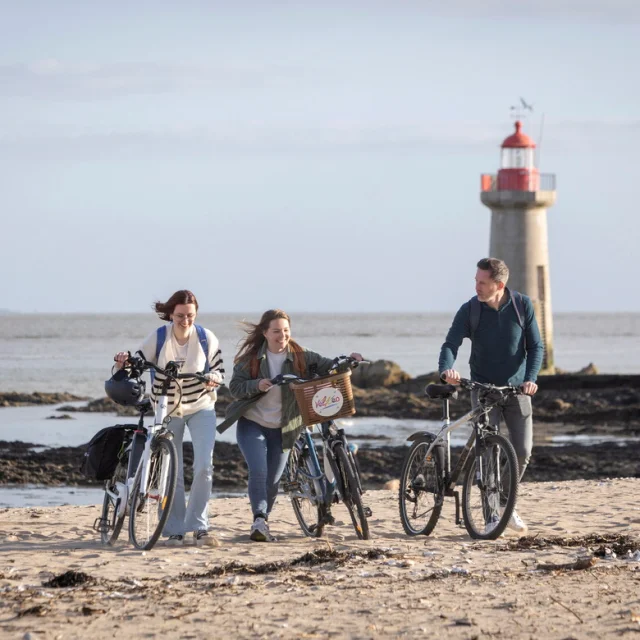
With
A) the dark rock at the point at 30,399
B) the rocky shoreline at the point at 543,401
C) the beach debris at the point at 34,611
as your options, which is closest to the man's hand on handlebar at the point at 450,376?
the beach debris at the point at 34,611

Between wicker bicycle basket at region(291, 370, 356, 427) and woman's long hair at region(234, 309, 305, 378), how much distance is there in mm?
373

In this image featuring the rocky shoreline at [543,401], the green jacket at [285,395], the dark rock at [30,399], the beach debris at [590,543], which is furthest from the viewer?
the dark rock at [30,399]

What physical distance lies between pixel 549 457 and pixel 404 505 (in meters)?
12.8

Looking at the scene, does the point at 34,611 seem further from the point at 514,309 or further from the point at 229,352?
the point at 229,352

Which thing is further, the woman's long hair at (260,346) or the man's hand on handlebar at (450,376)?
the woman's long hair at (260,346)

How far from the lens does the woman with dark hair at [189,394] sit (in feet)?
27.2

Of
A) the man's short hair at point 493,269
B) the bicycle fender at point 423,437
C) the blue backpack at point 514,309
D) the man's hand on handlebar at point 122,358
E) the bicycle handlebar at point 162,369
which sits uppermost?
the man's short hair at point 493,269

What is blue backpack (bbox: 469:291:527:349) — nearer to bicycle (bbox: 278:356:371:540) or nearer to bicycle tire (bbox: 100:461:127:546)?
bicycle (bbox: 278:356:371:540)

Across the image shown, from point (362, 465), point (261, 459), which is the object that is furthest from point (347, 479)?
point (362, 465)

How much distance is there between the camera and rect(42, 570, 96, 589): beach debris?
6.84 meters

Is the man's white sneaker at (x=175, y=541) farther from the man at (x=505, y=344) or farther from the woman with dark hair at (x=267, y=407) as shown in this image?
the man at (x=505, y=344)

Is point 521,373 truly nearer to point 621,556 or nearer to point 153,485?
point 621,556

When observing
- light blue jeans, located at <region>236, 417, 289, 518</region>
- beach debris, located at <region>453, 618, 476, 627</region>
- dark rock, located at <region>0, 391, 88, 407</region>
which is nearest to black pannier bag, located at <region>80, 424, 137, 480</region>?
light blue jeans, located at <region>236, 417, 289, 518</region>

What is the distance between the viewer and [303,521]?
892cm
